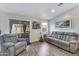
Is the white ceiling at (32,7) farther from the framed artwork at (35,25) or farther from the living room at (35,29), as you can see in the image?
the framed artwork at (35,25)

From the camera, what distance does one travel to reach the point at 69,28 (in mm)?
4598

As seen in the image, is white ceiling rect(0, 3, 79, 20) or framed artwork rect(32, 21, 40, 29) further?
framed artwork rect(32, 21, 40, 29)

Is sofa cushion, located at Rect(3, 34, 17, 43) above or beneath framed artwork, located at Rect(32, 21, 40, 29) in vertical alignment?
beneath

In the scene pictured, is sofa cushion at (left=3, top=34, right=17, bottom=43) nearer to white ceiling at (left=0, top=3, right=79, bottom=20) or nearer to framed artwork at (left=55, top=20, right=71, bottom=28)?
white ceiling at (left=0, top=3, right=79, bottom=20)

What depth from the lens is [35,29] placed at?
625 centimetres

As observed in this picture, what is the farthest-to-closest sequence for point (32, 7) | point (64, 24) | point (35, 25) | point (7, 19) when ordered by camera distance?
point (35, 25) < point (64, 24) < point (7, 19) < point (32, 7)

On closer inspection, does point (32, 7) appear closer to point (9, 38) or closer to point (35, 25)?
point (9, 38)

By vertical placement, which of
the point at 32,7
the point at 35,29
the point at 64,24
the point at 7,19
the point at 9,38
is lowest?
the point at 9,38

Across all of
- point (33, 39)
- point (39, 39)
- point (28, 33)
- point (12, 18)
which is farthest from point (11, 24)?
point (39, 39)

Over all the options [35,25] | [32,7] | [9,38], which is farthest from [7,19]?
[35,25]

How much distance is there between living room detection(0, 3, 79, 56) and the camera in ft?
11.3

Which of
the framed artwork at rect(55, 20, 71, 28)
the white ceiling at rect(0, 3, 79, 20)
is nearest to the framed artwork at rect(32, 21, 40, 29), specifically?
the framed artwork at rect(55, 20, 71, 28)

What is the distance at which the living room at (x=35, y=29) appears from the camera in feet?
11.3

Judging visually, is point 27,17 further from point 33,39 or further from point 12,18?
point 33,39
